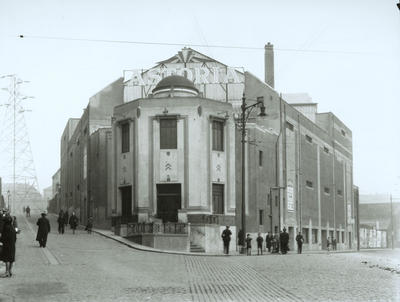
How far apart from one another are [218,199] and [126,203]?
635cm

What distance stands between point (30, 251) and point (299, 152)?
43.3 meters

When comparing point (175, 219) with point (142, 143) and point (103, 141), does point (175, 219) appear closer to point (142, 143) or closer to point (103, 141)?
point (142, 143)

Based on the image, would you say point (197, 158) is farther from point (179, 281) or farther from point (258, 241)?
point (179, 281)

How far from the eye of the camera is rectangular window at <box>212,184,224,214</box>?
47.0m

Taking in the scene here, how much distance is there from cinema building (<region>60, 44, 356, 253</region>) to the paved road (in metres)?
14.0

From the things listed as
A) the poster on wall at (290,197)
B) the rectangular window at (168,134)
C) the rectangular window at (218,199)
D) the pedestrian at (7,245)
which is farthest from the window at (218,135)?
the pedestrian at (7,245)

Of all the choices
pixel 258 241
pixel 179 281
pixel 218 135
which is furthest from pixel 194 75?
pixel 179 281

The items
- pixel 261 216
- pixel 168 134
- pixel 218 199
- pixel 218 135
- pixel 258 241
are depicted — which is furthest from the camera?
pixel 261 216

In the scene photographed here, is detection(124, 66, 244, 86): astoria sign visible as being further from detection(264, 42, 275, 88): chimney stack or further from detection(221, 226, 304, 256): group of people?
detection(221, 226, 304, 256): group of people

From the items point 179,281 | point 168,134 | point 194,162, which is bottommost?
point 179,281

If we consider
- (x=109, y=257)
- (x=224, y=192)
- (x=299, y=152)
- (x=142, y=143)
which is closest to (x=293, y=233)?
(x=299, y=152)

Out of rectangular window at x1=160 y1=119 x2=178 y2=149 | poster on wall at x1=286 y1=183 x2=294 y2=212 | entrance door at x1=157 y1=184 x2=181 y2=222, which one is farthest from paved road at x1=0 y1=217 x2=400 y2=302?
poster on wall at x1=286 y1=183 x2=294 y2=212

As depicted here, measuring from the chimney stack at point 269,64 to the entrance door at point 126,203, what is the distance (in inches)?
1123

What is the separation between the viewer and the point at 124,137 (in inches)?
1909
